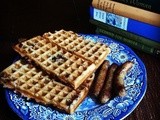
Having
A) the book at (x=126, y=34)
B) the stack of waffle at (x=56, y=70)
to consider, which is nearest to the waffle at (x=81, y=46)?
the stack of waffle at (x=56, y=70)

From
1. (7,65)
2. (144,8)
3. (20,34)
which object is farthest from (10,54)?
(144,8)

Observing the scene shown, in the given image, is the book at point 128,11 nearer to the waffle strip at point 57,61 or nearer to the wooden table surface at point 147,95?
the wooden table surface at point 147,95

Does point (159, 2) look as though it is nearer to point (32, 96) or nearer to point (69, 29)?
point (69, 29)

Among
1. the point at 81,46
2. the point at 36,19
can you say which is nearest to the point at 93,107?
the point at 81,46

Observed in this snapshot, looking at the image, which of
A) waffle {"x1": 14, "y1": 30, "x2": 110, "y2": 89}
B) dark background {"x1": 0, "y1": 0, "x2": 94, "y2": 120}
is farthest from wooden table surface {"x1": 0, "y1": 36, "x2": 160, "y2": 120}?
waffle {"x1": 14, "y1": 30, "x2": 110, "y2": 89}

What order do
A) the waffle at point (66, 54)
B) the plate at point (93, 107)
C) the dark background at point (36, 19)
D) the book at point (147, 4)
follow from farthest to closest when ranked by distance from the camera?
the dark background at point (36, 19) → the book at point (147, 4) → the waffle at point (66, 54) → the plate at point (93, 107)

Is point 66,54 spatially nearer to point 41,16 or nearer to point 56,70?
point 56,70

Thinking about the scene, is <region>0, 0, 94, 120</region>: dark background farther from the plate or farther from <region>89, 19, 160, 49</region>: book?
the plate
